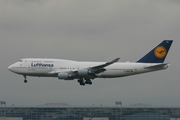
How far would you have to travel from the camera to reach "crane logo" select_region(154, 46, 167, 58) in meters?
106

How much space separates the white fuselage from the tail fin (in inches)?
102

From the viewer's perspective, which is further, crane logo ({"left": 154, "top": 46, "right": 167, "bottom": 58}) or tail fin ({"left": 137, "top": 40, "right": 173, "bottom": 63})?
crane logo ({"left": 154, "top": 46, "right": 167, "bottom": 58})

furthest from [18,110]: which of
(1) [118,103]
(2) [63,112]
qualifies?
(1) [118,103]

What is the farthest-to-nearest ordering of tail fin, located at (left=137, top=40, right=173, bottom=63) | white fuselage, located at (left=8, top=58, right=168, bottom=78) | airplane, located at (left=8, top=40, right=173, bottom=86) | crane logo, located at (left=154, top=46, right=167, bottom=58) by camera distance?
crane logo, located at (left=154, top=46, right=167, bottom=58)
tail fin, located at (left=137, top=40, right=173, bottom=63)
white fuselage, located at (left=8, top=58, right=168, bottom=78)
airplane, located at (left=8, top=40, right=173, bottom=86)

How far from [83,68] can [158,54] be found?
605 inches

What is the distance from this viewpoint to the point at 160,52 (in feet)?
350

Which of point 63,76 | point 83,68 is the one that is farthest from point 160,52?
point 63,76

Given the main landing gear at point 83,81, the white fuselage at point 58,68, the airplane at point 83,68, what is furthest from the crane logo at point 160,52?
the main landing gear at point 83,81

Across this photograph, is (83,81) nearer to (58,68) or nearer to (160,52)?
(58,68)

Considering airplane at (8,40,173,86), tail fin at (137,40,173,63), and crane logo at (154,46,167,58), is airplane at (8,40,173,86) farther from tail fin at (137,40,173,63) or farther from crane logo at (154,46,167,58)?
crane logo at (154,46,167,58)

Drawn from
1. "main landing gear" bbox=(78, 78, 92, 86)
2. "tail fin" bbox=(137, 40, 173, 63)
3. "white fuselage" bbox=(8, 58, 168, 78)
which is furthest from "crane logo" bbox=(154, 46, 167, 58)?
"main landing gear" bbox=(78, 78, 92, 86)

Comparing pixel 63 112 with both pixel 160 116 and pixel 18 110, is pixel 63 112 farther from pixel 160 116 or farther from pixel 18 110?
pixel 160 116

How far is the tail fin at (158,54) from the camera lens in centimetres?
10525

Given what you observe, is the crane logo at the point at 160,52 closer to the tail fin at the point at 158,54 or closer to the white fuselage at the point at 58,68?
the tail fin at the point at 158,54
